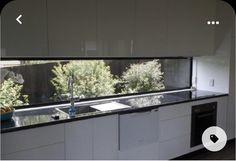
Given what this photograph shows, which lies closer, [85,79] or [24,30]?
[24,30]

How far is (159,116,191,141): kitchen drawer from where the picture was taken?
3071 millimetres

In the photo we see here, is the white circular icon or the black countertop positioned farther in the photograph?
the white circular icon

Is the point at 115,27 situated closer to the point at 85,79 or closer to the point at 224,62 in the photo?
the point at 85,79

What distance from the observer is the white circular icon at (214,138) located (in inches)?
142

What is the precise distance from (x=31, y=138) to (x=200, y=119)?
88.0 inches

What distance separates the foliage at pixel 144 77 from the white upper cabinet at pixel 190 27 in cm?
47

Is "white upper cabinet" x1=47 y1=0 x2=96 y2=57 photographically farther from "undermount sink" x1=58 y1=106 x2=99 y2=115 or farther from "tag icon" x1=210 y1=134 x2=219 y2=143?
"tag icon" x1=210 y1=134 x2=219 y2=143

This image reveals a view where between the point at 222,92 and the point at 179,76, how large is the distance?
2.23ft

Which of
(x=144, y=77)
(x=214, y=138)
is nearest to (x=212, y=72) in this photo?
(x=214, y=138)

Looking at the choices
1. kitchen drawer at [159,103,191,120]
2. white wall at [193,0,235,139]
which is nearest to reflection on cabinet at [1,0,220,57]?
white wall at [193,0,235,139]

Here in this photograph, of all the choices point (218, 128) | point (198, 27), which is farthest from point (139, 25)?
point (218, 128)

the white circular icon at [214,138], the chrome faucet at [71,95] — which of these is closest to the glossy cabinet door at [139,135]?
the chrome faucet at [71,95]

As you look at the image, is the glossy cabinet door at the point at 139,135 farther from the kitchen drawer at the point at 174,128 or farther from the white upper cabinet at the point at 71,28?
the white upper cabinet at the point at 71,28

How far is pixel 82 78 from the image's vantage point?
319 cm
